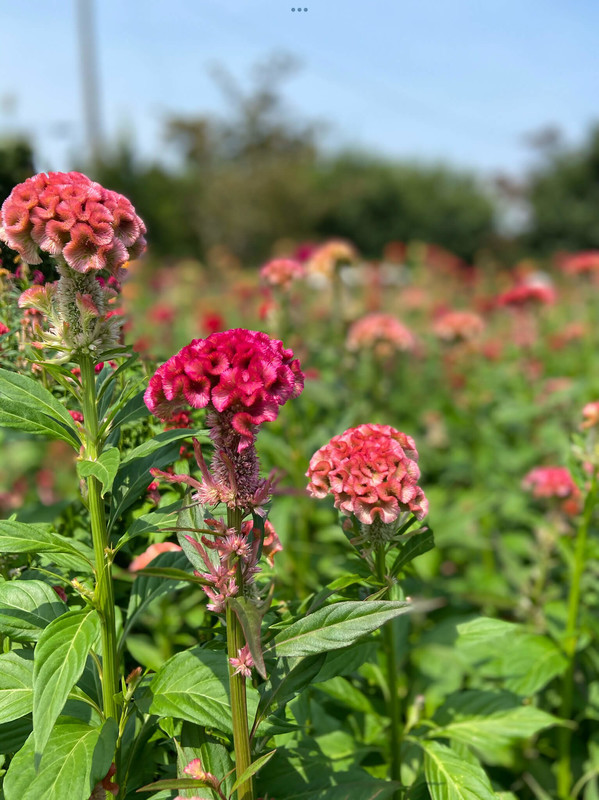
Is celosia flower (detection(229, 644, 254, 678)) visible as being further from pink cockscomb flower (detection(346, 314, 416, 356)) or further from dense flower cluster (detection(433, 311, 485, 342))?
dense flower cluster (detection(433, 311, 485, 342))

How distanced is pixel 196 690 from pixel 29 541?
0.37 metres

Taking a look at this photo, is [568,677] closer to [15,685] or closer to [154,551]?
[154,551]

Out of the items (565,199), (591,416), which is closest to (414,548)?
(591,416)

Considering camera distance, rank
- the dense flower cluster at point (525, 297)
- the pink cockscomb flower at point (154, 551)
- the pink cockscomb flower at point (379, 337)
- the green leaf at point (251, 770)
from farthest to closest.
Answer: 1. the dense flower cluster at point (525, 297)
2. the pink cockscomb flower at point (379, 337)
3. the pink cockscomb flower at point (154, 551)
4. the green leaf at point (251, 770)

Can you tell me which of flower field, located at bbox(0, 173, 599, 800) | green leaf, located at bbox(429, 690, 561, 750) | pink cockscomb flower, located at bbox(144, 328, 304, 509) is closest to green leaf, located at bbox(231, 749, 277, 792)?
flower field, located at bbox(0, 173, 599, 800)

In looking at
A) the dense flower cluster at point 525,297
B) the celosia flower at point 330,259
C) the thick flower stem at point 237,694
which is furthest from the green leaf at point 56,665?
the dense flower cluster at point 525,297

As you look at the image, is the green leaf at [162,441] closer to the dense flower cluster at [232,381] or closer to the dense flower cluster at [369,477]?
the dense flower cluster at [232,381]

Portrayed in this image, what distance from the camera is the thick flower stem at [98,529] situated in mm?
1230

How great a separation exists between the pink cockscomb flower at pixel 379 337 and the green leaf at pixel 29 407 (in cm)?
306

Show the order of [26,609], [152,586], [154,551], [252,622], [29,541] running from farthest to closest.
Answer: [154,551], [152,586], [26,609], [29,541], [252,622]

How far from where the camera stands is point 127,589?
5.76ft

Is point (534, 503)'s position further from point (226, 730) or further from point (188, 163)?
point (188, 163)

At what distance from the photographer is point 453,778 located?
4.83ft

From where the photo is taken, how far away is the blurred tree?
1094 inches
